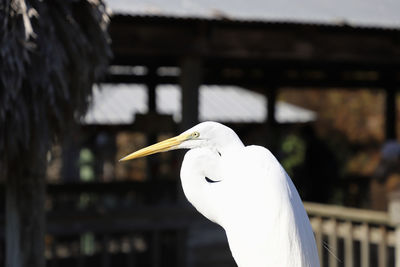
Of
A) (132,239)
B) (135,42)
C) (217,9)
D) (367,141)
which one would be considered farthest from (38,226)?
(367,141)

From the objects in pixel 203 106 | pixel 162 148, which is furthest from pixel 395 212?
pixel 203 106

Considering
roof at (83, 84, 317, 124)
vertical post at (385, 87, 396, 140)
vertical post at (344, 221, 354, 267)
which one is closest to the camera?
vertical post at (344, 221, 354, 267)

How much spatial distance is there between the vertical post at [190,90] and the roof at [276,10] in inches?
25.8

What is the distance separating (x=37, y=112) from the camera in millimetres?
3949

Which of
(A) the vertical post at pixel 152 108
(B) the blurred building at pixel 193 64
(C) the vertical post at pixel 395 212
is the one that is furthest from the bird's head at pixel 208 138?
(A) the vertical post at pixel 152 108

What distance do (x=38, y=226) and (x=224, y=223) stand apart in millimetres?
2286

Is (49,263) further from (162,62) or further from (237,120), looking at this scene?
(237,120)

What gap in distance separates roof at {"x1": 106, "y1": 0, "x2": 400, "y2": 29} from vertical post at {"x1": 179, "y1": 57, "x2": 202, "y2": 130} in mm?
655

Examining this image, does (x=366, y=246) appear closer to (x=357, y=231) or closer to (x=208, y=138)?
(x=357, y=231)

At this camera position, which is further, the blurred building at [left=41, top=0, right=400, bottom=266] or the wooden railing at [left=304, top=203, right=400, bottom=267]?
the blurred building at [left=41, top=0, right=400, bottom=266]

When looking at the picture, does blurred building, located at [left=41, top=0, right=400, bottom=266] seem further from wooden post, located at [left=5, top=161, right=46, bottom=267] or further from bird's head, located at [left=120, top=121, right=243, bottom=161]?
bird's head, located at [left=120, top=121, right=243, bottom=161]

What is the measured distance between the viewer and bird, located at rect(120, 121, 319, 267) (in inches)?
90.0

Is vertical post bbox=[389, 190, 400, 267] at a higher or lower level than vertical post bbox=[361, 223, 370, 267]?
higher

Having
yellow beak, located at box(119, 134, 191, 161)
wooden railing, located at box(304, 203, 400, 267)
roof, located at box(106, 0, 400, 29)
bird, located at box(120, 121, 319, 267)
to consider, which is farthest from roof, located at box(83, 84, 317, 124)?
bird, located at box(120, 121, 319, 267)
